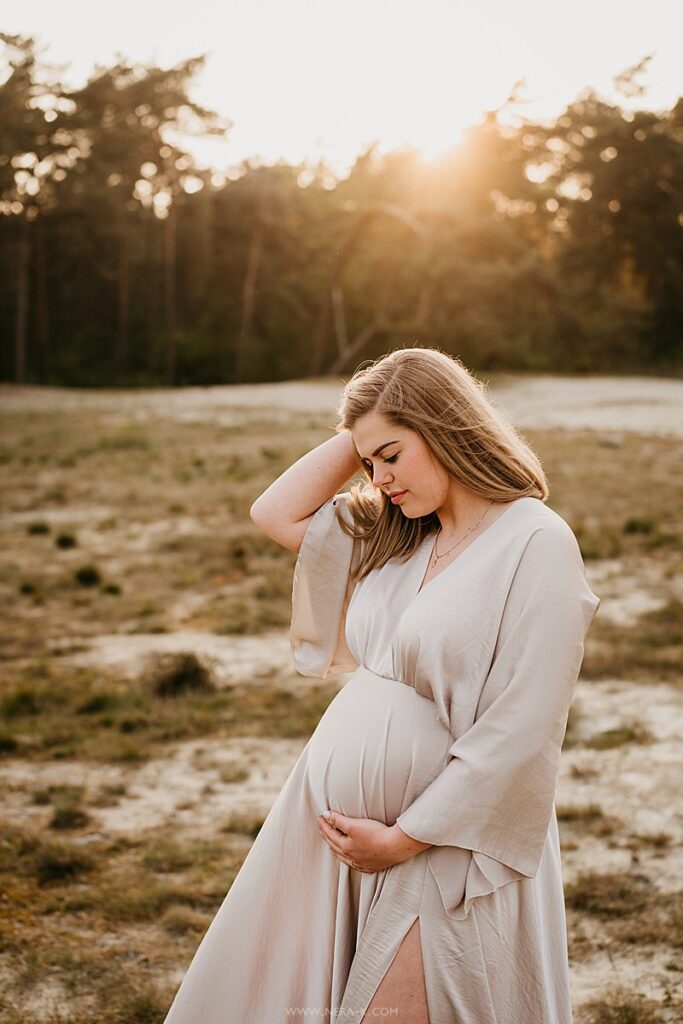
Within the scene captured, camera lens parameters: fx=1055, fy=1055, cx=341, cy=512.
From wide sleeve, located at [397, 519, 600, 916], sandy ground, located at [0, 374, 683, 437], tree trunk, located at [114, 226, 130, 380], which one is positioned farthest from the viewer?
tree trunk, located at [114, 226, 130, 380]

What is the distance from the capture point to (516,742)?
1.94 m

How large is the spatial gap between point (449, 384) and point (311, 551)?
0.58 meters

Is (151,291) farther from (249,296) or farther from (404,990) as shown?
(404,990)

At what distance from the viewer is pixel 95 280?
49.9m

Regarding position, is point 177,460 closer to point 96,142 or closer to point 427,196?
point 427,196

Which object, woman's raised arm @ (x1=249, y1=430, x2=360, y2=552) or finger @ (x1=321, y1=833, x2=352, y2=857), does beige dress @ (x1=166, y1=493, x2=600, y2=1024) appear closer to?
finger @ (x1=321, y1=833, x2=352, y2=857)

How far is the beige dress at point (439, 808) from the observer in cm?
196

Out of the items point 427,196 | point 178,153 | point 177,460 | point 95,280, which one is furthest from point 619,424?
point 95,280

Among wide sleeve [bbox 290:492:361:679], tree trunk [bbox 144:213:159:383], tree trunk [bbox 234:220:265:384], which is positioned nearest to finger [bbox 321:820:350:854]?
wide sleeve [bbox 290:492:361:679]

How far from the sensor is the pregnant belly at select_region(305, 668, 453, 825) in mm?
2082

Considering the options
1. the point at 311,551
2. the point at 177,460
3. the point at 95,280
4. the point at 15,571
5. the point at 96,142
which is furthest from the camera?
the point at 95,280

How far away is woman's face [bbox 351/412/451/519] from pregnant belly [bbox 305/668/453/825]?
382 mm

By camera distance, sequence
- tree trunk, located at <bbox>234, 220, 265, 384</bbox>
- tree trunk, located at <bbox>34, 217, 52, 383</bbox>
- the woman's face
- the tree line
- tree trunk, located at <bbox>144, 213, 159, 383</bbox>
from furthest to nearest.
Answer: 1. tree trunk, located at <bbox>144, 213, 159, 383</bbox>
2. tree trunk, located at <bbox>234, 220, 265, 384</bbox>
3. tree trunk, located at <bbox>34, 217, 52, 383</bbox>
4. the tree line
5. the woman's face

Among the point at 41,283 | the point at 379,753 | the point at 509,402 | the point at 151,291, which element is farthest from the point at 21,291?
the point at 379,753
